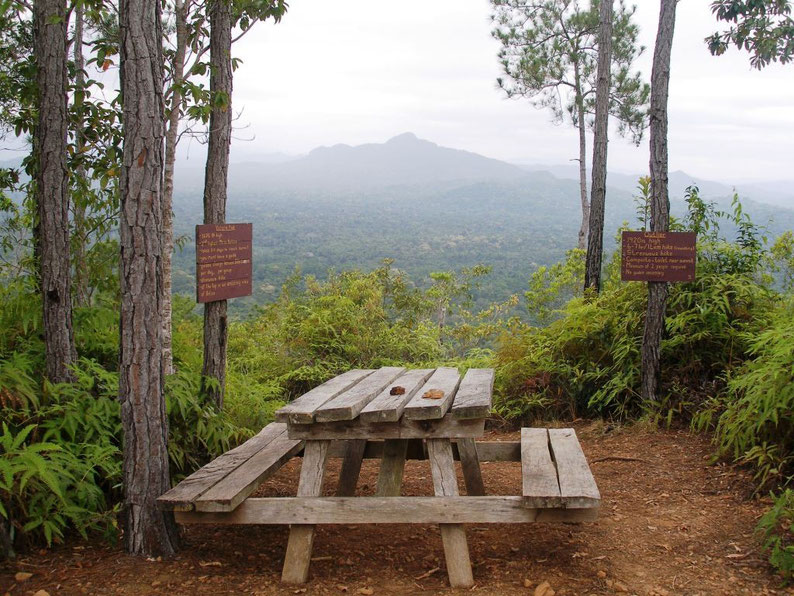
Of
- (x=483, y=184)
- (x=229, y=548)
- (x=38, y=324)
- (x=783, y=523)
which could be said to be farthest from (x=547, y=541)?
(x=483, y=184)

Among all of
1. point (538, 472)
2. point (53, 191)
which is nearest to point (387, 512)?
point (538, 472)

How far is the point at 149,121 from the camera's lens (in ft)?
11.7

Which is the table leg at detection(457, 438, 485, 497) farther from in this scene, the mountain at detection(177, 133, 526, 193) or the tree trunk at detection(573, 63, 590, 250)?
the mountain at detection(177, 133, 526, 193)

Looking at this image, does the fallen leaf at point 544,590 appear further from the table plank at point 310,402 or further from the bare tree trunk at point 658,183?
the bare tree trunk at point 658,183

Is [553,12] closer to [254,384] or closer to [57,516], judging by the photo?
[254,384]

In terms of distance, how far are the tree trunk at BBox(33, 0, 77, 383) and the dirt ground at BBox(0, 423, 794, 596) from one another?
1.45 m

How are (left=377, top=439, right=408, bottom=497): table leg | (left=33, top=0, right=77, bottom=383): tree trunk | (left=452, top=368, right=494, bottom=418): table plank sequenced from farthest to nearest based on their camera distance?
1. (left=33, top=0, right=77, bottom=383): tree trunk
2. (left=377, top=439, right=408, bottom=497): table leg
3. (left=452, top=368, right=494, bottom=418): table plank

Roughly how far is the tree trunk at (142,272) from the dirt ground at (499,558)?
33 centimetres

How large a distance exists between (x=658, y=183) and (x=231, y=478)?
189 inches

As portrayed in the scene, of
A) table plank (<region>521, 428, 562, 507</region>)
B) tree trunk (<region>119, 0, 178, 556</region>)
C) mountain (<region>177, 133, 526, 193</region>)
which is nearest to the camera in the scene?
table plank (<region>521, 428, 562, 507</region>)

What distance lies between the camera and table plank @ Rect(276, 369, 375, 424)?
3420 millimetres

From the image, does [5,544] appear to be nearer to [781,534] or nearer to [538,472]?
[538,472]

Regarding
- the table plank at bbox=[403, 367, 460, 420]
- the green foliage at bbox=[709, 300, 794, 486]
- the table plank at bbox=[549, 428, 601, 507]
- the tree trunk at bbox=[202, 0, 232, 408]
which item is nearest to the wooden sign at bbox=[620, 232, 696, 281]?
the green foliage at bbox=[709, 300, 794, 486]

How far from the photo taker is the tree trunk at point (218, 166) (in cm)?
500
